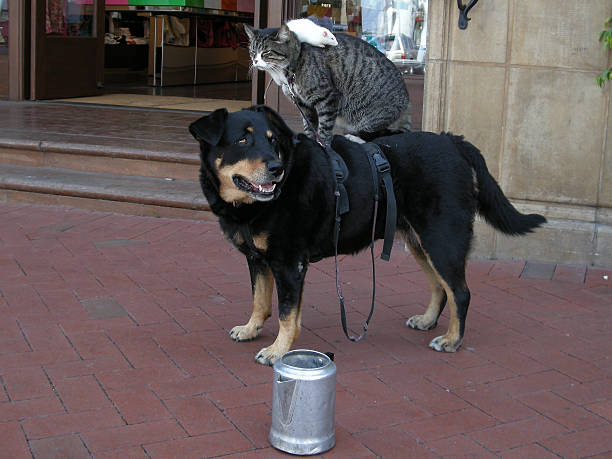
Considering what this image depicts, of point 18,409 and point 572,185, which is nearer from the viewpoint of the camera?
point 18,409

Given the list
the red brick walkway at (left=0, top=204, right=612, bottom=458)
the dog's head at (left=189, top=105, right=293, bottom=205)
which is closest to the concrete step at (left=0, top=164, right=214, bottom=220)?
the red brick walkway at (left=0, top=204, right=612, bottom=458)

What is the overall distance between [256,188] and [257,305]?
93 cm

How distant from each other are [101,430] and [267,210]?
1.37 metres

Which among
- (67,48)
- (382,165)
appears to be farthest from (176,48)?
(382,165)

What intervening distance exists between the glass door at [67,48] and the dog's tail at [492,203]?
8989mm

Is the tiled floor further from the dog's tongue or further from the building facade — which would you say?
the dog's tongue

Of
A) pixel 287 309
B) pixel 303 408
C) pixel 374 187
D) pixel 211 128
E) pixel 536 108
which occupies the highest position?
pixel 536 108

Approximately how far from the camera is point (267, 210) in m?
3.99

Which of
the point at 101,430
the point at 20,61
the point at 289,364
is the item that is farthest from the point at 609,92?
the point at 20,61

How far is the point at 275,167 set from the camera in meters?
3.71

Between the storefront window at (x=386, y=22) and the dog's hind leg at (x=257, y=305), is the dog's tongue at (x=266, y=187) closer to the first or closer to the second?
the dog's hind leg at (x=257, y=305)

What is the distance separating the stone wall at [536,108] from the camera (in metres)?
6.09

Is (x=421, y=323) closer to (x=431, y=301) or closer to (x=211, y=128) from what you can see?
(x=431, y=301)

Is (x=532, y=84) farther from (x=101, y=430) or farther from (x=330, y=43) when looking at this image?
(x=101, y=430)
